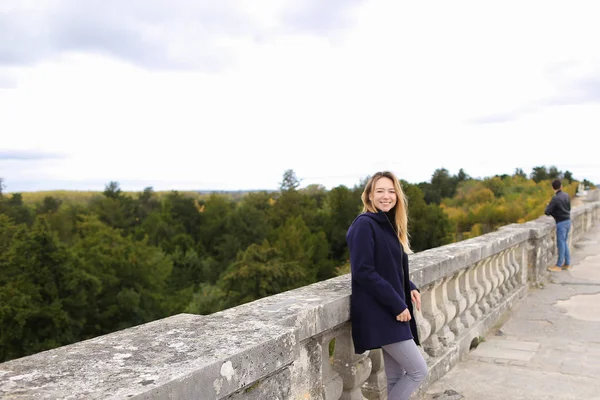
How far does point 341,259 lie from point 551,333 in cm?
4889

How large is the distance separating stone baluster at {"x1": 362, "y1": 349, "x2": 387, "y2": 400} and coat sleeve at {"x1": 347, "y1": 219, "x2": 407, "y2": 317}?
0.53 m

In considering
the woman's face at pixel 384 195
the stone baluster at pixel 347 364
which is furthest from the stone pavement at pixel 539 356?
the woman's face at pixel 384 195

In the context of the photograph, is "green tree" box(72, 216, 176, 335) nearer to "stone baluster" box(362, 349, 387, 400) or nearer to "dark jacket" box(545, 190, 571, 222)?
"dark jacket" box(545, 190, 571, 222)

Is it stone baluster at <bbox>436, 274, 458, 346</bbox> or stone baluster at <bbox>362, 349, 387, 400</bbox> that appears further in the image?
stone baluster at <bbox>436, 274, 458, 346</bbox>

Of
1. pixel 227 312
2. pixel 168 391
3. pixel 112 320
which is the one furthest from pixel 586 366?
pixel 112 320

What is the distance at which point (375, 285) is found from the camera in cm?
242

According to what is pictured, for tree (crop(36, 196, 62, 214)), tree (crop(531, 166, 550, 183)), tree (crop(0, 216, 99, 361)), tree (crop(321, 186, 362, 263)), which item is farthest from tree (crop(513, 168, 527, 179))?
tree (crop(36, 196, 62, 214))

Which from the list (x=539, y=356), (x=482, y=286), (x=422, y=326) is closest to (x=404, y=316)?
(x=422, y=326)

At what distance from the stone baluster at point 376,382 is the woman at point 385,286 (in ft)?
0.48

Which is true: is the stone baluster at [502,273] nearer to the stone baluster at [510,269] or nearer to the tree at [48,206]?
the stone baluster at [510,269]

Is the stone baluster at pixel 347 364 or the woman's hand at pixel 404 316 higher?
the woman's hand at pixel 404 316

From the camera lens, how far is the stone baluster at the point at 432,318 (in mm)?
3629

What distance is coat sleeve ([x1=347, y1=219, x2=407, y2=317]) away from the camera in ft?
7.93

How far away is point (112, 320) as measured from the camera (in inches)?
1282
